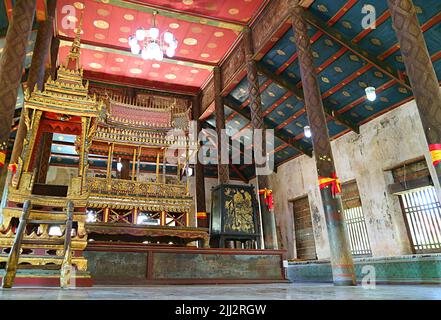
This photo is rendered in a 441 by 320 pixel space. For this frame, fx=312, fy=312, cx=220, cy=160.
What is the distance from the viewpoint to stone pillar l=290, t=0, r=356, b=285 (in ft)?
18.9

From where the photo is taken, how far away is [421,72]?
477 centimetres

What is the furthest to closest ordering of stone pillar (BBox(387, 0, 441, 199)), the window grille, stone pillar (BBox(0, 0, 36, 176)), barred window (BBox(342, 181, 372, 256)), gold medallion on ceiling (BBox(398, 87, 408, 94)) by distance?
barred window (BBox(342, 181, 372, 256))
gold medallion on ceiling (BBox(398, 87, 408, 94))
the window grille
stone pillar (BBox(0, 0, 36, 176))
stone pillar (BBox(387, 0, 441, 199))

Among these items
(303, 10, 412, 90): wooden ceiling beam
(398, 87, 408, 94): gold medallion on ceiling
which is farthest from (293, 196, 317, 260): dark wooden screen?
(303, 10, 412, 90): wooden ceiling beam

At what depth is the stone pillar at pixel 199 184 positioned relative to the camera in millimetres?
12703

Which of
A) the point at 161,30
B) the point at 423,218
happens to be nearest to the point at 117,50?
the point at 161,30

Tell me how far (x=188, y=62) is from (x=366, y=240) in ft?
31.0

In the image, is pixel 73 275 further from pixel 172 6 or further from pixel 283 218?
pixel 283 218

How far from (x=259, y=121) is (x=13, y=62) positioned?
627 cm

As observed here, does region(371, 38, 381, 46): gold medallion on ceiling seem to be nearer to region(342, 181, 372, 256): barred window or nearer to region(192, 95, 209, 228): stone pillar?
region(342, 181, 372, 256): barred window

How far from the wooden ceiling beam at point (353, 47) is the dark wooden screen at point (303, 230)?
656 cm

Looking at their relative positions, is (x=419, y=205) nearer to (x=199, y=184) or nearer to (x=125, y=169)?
(x=199, y=184)

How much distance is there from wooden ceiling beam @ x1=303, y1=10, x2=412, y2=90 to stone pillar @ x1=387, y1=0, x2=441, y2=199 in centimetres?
342

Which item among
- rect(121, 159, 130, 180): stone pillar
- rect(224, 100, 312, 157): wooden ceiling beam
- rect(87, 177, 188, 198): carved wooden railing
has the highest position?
rect(224, 100, 312, 157): wooden ceiling beam

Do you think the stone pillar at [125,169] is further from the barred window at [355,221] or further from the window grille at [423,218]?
the window grille at [423,218]
